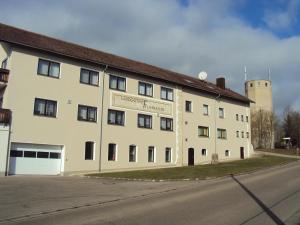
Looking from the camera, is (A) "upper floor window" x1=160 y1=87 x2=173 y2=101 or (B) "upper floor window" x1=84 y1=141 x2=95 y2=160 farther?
(A) "upper floor window" x1=160 y1=87 x2=173 y2=101

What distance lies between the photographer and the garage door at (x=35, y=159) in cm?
2609

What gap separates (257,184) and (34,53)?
17973 millimetres

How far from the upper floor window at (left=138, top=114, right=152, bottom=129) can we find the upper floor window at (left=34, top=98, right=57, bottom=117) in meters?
8.70

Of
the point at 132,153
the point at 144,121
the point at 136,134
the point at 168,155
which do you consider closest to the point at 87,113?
the point at 136,134

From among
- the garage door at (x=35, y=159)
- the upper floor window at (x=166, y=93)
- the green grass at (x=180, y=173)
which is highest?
the upper floor window at (x=166, y=93)

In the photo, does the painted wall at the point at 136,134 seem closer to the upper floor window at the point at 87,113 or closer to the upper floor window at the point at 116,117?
the upper floor window at the point at 116,117

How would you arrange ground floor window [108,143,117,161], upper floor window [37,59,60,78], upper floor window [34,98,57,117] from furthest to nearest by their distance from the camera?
1. ground floor window [108,143,117,161]
2. upper floor window [37,59,60,78]
3. upper floor window [34,98,57,117]

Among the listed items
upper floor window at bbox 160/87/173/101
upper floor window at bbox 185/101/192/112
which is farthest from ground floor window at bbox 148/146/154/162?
upper floor window at bbox 185/101/192/112

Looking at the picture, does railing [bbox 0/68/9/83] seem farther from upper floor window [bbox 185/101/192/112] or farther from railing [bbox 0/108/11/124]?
upper floor window [bbox 185/101/192/112]

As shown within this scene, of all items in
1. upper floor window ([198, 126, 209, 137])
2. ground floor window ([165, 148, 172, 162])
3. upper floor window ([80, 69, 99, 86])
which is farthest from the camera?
upper floor window ([198, 126, 209, 137])

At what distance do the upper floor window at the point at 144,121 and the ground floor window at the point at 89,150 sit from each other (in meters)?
5.65

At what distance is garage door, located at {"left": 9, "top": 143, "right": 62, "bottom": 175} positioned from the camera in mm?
26094

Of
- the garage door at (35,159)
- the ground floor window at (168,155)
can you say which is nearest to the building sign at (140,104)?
the ground floor window at (168,155)

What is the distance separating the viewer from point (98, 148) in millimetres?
30516
